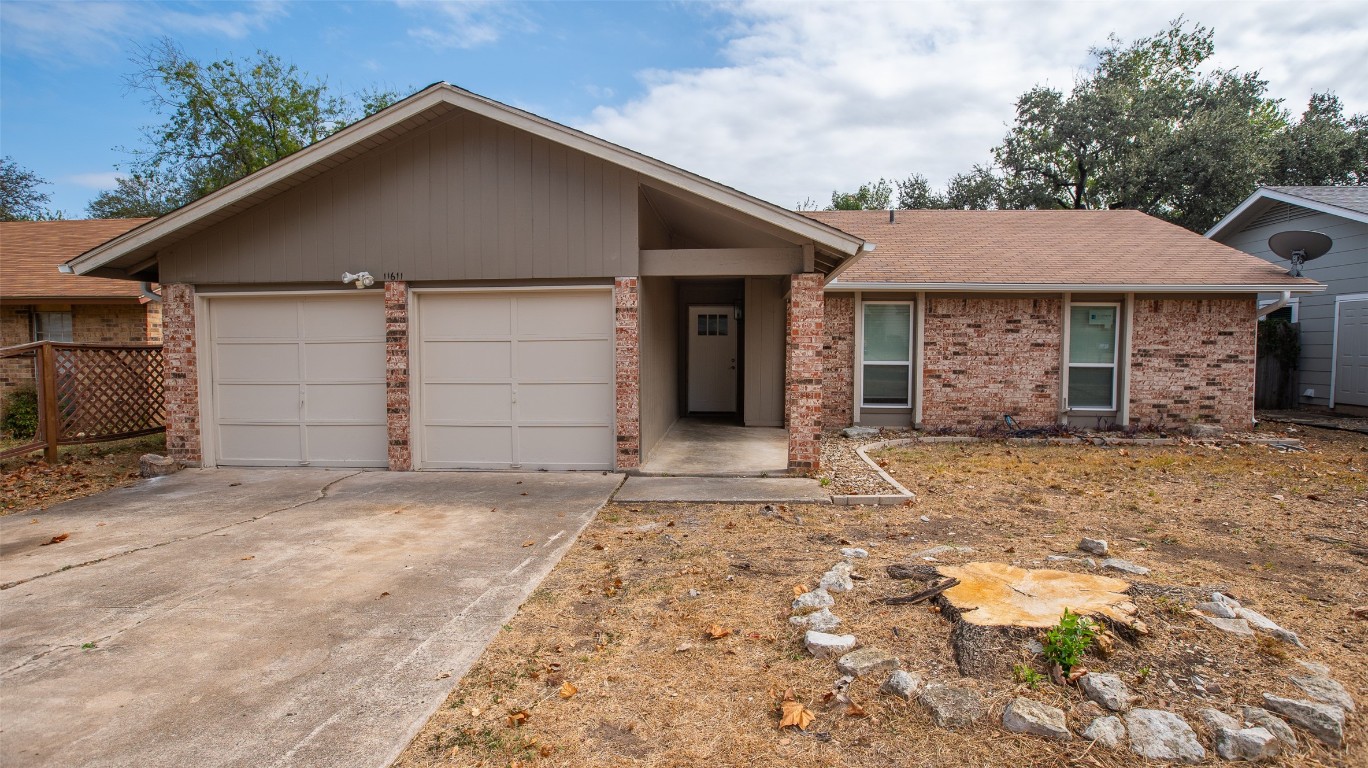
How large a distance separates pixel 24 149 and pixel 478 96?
31.6 meters

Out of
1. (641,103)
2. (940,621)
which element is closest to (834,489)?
(940,621)

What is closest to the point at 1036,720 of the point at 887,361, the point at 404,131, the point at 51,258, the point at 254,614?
the point at 254,614

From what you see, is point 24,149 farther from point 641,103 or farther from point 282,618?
point 282,618

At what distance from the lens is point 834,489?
6.96 meters

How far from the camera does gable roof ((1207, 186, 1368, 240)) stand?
12873 mm

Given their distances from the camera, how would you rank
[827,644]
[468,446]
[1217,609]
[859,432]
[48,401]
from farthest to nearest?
[859,432]
[48,401]
[468,446]
[1217,609]
[827,644]

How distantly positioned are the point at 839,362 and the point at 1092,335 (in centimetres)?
423

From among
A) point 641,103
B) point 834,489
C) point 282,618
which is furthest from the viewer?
point 641,103

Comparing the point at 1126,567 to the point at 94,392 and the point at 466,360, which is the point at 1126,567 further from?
the point at 94,392

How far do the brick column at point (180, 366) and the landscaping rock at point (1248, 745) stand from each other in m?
9.93

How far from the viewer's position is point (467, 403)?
8062mm

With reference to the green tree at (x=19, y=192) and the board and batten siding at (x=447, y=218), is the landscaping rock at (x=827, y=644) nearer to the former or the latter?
the board and batten siding at (x=447, y=218)

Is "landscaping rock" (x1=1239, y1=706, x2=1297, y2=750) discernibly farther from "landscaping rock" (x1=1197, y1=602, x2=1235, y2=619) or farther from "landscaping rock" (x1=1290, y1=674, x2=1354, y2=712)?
"landscaping rock" (x1=1197, y1=602, x2=1235, y2=619)

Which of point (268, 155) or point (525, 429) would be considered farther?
point (268, 155)
